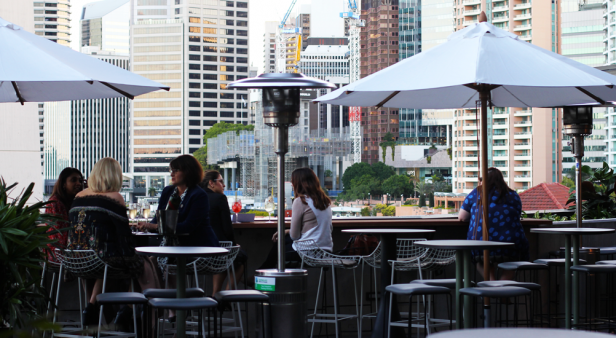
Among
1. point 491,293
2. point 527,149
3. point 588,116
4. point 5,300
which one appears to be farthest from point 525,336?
point 527,149

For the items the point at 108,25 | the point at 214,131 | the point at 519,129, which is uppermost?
the point at 108,25

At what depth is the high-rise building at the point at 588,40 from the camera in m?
98.9

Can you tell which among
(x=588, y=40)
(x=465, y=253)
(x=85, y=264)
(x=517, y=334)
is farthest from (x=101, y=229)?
(x=588, y=40)

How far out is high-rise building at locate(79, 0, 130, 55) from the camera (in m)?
126

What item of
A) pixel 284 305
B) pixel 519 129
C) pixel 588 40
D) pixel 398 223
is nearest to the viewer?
pixel 284 305

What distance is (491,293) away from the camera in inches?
108

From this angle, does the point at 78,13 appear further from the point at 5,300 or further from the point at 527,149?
the point at 5,300

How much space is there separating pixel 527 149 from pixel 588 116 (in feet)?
343

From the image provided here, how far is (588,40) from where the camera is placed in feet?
322

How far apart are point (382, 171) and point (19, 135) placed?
315ft

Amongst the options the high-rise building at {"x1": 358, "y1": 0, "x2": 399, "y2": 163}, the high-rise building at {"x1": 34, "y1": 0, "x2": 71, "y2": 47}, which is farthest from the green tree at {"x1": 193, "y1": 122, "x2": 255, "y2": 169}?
the high-rise building at {"x1": 34, "y1": 0, "x2": 71, "y2": 47}

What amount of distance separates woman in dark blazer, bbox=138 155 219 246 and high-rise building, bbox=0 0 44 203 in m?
3.51

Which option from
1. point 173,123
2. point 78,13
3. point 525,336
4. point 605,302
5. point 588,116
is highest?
point 78,13

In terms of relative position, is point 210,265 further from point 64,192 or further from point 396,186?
point 396,186
